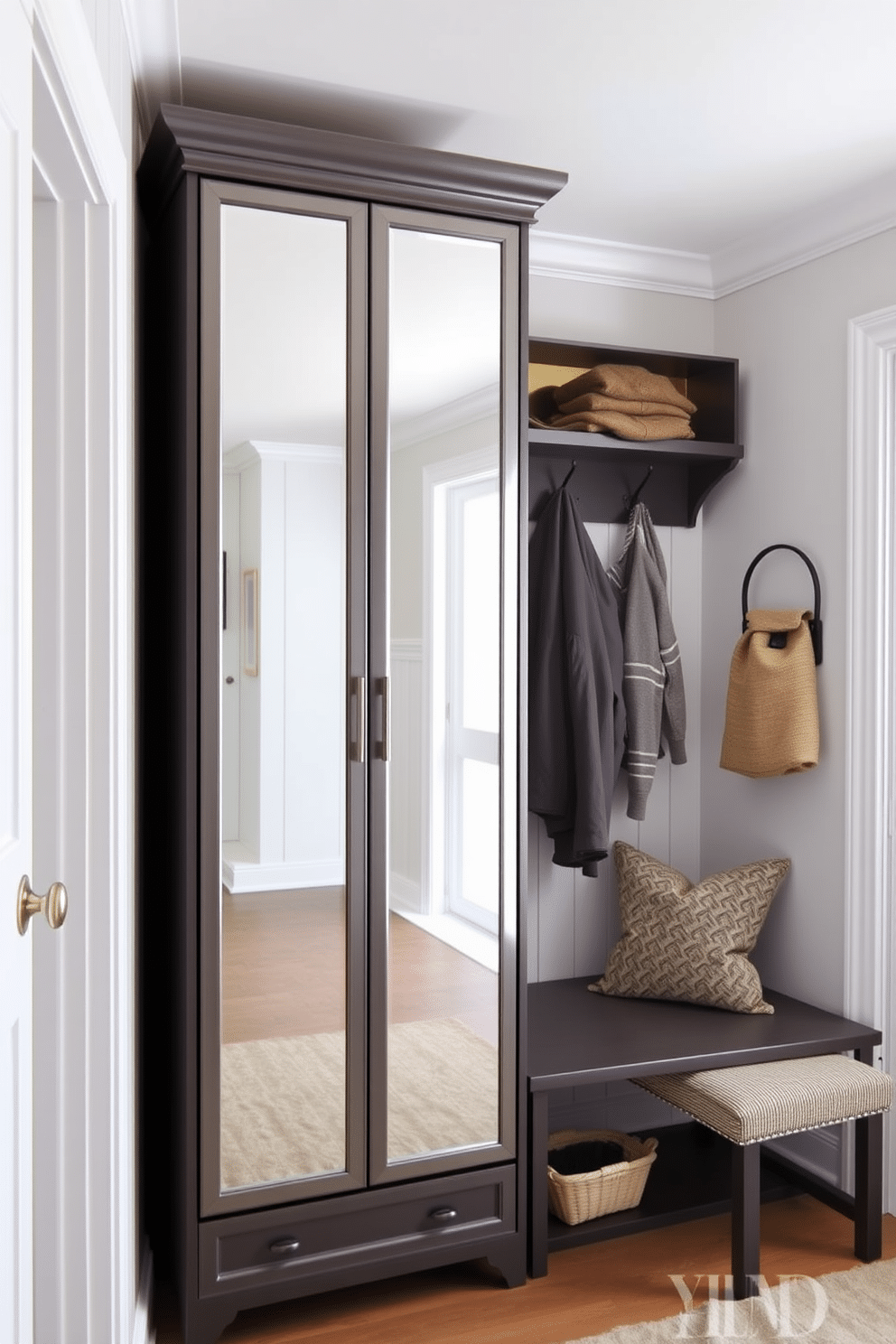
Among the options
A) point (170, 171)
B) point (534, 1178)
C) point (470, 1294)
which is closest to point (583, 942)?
point (534, 1178)

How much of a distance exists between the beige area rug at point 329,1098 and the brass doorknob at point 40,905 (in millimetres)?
1087

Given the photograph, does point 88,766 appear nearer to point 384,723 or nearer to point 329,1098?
point 384,723

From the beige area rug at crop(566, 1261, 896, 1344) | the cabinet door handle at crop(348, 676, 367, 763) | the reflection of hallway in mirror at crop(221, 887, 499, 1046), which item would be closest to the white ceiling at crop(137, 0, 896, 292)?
the cabinet door handle at crop(348, 676, 367, 763)

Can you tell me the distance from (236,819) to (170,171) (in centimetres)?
130

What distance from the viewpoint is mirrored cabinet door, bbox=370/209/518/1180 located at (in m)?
2.39

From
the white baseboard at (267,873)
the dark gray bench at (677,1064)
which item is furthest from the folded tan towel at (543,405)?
the dark gray bench at (677,1064)

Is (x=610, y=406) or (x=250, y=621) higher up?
(x=610, y=406)

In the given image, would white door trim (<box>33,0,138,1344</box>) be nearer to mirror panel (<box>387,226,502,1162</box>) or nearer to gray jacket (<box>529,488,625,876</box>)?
mirror panel (<box>387,226,502,1162</box>)

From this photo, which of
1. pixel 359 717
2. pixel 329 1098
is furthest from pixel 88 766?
pixel 329 1098

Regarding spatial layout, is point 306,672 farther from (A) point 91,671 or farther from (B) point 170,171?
(B) point 170,171

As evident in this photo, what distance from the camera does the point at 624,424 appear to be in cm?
304

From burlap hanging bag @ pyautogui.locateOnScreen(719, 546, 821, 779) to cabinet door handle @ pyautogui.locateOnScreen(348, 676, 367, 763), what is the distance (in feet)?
3.89

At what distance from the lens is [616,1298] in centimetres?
252

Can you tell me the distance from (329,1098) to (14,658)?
1458 mm
